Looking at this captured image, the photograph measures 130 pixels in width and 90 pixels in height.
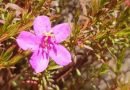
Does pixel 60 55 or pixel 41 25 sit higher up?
pixel 41 25

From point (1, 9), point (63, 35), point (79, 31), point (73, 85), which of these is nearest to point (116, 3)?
point (79, 31)

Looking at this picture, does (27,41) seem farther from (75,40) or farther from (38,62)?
(75,40)

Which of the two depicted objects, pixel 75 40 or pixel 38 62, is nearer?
pixel 38 62

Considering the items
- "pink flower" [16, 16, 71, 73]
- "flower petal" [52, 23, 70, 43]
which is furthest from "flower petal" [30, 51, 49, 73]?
"flower petal" [52, 23, 70, 43]

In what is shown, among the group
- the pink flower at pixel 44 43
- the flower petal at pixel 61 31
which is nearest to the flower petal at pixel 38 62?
the pink flower at pixel 44 43

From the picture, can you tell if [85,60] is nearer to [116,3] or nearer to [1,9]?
[116,3]

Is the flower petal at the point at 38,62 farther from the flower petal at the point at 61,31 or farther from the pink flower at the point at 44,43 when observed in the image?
the flower petal at the point at 61,31

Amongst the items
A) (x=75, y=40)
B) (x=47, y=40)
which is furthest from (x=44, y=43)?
(x=75, y=40)
